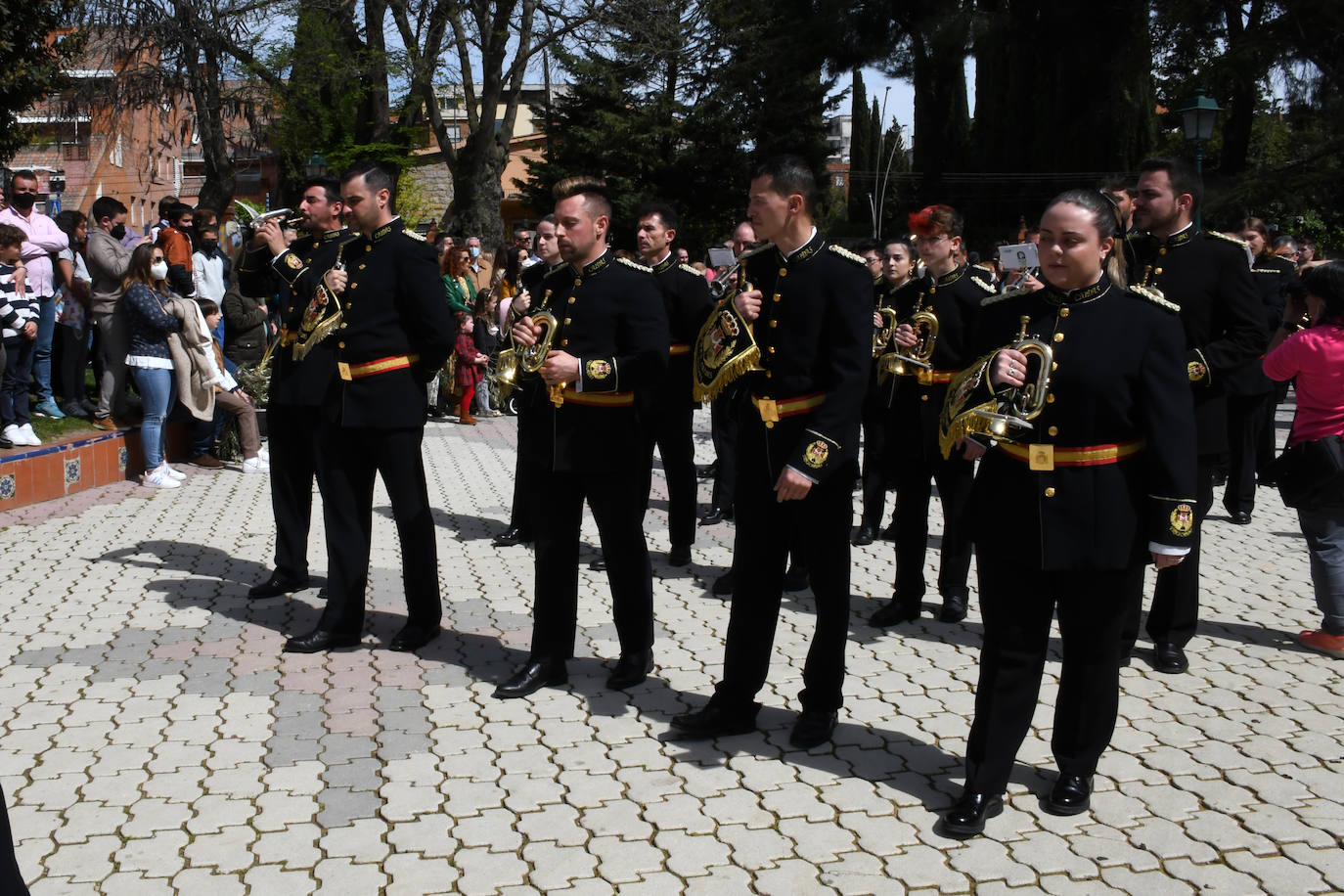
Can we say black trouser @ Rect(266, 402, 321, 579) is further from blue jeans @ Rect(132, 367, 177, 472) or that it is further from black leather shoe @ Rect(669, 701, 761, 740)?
blue jeans @ Rect(132, 367, 177, 472)

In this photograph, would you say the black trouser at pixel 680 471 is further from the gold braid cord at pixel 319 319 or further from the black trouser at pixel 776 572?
the black trouser at pixel 776 572

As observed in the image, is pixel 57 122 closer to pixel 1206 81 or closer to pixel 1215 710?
pixel 1206 81

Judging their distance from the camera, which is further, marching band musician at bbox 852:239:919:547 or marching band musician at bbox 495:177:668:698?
marching band musician at bbox 852:239:919:547

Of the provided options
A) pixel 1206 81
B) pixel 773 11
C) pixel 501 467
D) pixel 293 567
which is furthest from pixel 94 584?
pixel 773 11

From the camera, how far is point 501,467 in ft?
37.9

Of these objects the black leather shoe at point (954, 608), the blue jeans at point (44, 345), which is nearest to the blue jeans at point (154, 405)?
the blue jeans at point (44, 345)

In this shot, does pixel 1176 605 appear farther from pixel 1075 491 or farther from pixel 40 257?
pixel 40 257

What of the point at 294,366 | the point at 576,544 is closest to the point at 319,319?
the point at 294,366

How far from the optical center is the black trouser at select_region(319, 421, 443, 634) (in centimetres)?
588

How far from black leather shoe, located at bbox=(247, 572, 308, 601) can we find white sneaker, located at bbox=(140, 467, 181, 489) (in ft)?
11.5

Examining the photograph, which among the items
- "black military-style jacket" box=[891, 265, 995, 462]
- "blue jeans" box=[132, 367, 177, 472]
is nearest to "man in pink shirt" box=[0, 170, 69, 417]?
"blue jeans" box=[132, 367, 177, 472]

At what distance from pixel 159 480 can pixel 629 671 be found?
6140 millimetres

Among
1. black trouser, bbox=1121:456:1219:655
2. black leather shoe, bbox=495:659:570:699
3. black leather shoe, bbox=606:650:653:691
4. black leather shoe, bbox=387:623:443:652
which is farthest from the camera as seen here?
black leather shoe, bbox=387:623:443:652

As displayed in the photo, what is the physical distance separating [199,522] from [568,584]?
4.52 m
